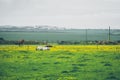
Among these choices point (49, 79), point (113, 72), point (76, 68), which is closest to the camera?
point (49, 79)

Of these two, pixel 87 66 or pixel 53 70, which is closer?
pixel 53 70

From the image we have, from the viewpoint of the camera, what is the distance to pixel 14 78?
1037 centimetres

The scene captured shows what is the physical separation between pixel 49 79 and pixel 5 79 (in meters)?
1.85

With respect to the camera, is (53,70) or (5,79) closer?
(5,79)

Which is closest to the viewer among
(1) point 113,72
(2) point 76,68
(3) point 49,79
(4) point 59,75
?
(3) point 49,79

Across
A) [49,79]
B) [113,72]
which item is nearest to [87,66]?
[113,72]

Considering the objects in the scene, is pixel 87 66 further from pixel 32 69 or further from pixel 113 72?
pixel 32 69

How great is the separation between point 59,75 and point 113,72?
8.60ft

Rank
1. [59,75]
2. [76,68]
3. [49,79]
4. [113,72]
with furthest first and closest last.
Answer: [76,68] → [113,72] → [59,75] → [49,79]

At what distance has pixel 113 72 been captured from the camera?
11.6 m

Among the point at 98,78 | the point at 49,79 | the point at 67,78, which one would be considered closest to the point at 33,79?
the point at 49,79

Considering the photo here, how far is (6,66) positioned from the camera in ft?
43.3

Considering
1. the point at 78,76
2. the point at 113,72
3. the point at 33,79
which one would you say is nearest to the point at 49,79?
the point at 33,79

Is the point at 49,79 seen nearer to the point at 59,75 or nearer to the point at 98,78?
the point at 59,75
